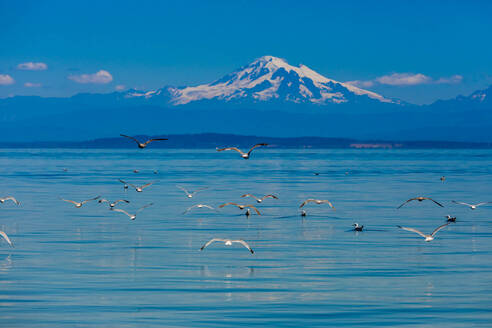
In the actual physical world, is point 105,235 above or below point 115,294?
above

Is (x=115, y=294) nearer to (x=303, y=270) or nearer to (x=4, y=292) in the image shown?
(x=4, y=292)

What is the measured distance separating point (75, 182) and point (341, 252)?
67.7 meters

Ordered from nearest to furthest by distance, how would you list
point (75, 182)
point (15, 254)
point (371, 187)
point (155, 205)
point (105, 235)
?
point (15, 254) → point (105, 235) → point (155, 205) → point (371, 187) → point (75, 182)

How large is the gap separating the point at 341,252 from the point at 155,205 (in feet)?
97.9

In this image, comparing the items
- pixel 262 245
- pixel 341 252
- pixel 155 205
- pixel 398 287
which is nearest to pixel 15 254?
pixel 262 245

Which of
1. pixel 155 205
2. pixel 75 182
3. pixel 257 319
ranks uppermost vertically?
pixel 75 182

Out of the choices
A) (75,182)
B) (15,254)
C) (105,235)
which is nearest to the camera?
(15,254)

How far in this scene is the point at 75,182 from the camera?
101 metres

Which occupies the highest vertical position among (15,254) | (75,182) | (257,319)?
(75,182)

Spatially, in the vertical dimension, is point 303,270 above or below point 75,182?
below

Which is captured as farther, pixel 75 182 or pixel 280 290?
pixel 75 182

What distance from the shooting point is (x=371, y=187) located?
90625mm

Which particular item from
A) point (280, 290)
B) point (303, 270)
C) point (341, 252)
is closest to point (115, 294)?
point (280, 290)

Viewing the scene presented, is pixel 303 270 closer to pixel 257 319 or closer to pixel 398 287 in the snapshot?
pixel 398 287
